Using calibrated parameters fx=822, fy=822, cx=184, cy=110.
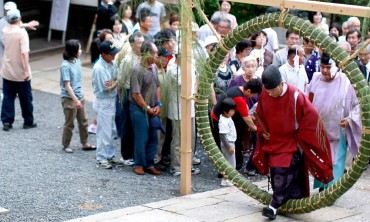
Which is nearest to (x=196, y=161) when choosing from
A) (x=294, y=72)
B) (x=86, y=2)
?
(x=294, y=72)

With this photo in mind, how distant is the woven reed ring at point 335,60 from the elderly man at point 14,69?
4085 millimetres

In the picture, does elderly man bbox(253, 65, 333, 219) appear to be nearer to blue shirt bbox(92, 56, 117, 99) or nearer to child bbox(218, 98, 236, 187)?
child bbox(218, 98, 236, 187)

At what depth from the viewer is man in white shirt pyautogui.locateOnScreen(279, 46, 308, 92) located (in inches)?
409

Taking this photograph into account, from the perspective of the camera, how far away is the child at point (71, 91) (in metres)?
10.9

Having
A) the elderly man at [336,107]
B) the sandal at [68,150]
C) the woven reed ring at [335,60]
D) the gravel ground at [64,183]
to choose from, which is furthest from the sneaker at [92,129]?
the elderly man at [336,107]

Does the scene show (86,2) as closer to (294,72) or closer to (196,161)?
(196,161)

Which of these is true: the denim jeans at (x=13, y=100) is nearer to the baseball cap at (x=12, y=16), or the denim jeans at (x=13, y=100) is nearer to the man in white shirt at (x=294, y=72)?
the baseball cap at (x=12, y=16)

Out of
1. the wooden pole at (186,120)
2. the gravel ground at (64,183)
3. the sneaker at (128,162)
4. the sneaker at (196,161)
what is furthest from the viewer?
the sneaker at (196,161)

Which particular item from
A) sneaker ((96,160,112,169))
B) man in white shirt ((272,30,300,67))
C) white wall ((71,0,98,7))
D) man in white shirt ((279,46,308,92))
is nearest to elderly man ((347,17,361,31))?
man in white shirt ((272,30,300,67))

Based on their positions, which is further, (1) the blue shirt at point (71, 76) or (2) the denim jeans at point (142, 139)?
(1) the blue shirt at point (71, 76)

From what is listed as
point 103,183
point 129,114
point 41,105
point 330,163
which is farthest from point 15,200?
point 41,105

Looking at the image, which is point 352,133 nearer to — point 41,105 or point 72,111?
point 72,111

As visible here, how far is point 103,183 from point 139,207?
1024mm

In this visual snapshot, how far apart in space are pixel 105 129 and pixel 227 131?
1664 mm
